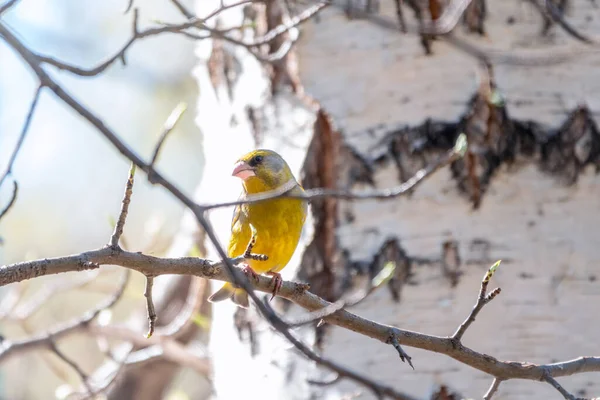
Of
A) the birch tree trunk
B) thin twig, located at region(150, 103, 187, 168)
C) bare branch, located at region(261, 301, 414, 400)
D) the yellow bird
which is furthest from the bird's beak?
bare branch, located at region(261, 301, 414, 400)

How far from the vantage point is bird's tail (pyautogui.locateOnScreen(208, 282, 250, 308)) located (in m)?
3.20

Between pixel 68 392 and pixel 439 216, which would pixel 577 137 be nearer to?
pixel 439 216

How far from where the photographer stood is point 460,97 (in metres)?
3.09

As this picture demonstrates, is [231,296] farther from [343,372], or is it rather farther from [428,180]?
[343,372]

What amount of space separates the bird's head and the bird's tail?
1.59 ft

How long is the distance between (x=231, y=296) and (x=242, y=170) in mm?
532

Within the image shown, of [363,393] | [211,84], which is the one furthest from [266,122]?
[363,393]

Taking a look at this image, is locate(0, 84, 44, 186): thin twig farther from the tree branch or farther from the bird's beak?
the bird's beak

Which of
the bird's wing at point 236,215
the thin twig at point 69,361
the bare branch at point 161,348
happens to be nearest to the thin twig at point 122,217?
the thin twig at point 69,361

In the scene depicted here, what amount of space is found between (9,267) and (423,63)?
1839 millimetres

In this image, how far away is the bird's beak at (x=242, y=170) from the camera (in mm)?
3432

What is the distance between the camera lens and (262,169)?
11.3ft

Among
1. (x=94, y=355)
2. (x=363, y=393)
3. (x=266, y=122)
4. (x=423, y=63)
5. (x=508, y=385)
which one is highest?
(x=94, y=355)

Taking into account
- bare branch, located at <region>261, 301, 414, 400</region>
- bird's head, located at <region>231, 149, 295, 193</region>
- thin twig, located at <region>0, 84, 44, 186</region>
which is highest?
bird's head, located at <region>231, 149, 295, 193</region>
